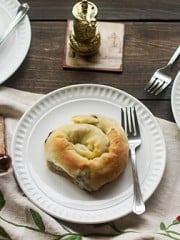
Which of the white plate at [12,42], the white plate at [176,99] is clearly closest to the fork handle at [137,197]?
the white plate at [176,99]

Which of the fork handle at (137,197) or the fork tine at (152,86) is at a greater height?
the fork tine at (152,86)

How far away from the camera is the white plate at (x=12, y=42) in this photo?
1058 millimetres

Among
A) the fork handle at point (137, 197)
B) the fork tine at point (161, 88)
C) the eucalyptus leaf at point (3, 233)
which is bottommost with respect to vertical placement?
the eucalyptus leaf at point (3, 233)

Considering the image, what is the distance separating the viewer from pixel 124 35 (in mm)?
1102

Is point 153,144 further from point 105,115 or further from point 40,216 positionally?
point 40,216

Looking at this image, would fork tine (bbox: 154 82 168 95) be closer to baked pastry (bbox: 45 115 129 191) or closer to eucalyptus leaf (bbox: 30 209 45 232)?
baked pastry (bbox: 45 115 129 191)

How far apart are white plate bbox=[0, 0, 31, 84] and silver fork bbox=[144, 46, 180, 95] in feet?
0.71

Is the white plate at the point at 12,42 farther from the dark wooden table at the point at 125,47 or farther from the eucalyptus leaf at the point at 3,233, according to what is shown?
the eucalyptus leaf at the point at 3,233

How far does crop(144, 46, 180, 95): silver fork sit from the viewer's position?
1046 millimetres

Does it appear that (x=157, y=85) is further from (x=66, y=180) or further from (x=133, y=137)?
(x=66, y=180)

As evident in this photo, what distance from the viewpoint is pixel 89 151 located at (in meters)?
0.93

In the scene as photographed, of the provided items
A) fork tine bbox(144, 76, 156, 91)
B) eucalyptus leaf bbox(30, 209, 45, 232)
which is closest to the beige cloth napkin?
eucalyptus leaf bbox(30, 209, 45, 232)

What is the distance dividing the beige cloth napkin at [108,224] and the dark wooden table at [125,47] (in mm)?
100

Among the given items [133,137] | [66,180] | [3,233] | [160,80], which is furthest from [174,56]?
[3,233]
